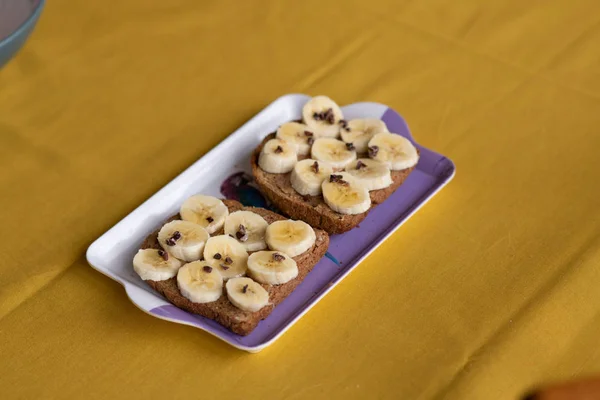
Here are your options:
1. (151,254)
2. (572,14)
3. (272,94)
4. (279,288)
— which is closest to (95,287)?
(151,254)

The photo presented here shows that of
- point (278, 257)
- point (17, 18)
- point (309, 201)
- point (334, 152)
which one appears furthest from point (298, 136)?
point (17, 18)

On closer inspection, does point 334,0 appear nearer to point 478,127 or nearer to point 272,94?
point 272,94

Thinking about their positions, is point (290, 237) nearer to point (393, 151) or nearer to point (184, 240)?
point (184, 240)

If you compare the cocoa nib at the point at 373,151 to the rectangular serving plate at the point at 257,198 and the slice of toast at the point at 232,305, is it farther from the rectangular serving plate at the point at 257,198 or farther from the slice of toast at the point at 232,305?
the slice of toast at the point at 232,305

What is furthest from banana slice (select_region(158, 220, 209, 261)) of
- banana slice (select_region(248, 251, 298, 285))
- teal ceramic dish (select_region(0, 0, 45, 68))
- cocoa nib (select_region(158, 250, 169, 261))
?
teal ceramic dish (select_region(0, 0, 45, 68))

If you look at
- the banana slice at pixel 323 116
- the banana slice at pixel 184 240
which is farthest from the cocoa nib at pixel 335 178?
the banana slice at pixel 184 240

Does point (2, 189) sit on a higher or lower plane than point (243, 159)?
lower

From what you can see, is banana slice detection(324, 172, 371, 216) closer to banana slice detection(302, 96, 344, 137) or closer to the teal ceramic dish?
banana slice detection(302, 96, 344, 137)
